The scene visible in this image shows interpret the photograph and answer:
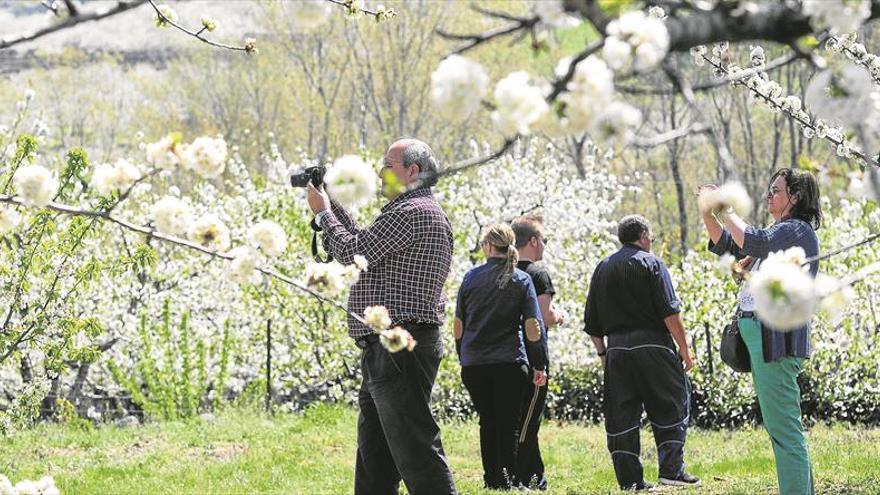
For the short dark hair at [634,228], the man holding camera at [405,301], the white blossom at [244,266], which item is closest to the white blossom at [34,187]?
the white blossom at [244,266]

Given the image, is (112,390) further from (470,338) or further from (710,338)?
(470,338)

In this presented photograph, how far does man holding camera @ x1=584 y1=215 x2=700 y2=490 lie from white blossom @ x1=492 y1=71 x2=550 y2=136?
14.8ft

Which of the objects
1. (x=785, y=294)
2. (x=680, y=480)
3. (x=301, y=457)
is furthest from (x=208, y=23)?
(x=301, y=457)

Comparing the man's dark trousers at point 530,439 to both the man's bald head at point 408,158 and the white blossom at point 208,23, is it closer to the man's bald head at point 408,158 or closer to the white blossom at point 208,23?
the man's bald head at point 408,158

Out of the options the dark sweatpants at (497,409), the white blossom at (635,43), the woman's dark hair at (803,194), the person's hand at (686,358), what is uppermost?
the woman's dark hair at (803,194)

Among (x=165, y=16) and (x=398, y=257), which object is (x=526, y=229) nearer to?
(x=398, y=257)

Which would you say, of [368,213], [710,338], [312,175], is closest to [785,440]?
[312,175]

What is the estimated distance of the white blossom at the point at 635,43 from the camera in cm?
221

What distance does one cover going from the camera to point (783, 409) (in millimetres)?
5164

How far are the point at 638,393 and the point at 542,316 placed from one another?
764 mm

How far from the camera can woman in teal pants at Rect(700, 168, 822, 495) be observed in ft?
16.7

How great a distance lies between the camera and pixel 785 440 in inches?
205

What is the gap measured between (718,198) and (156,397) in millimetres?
9360

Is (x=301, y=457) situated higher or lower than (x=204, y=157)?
lower
